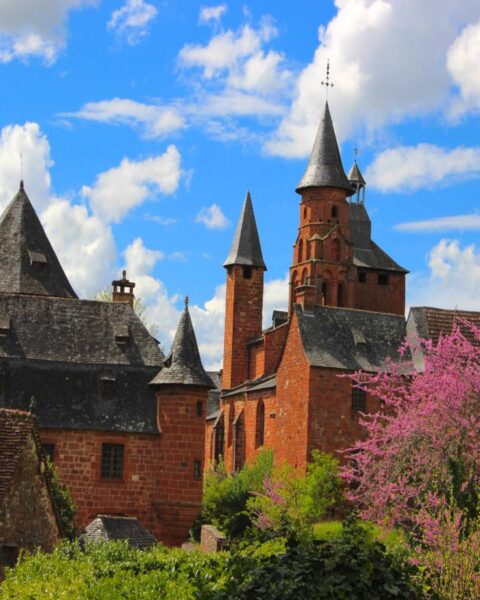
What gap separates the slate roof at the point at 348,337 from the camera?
5675cm

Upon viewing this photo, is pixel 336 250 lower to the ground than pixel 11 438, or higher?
higher

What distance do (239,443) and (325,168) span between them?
851 inches

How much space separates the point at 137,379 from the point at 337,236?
32878 millimetres

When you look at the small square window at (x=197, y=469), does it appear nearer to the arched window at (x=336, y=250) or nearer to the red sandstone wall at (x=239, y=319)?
the red sandstone wall at (x=239, y=319)

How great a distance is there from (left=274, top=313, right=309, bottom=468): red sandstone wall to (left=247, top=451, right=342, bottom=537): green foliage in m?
1.28

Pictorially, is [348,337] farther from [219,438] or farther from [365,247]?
[365,247]

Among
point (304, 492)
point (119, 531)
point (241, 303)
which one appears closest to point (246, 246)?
point (241, 303)

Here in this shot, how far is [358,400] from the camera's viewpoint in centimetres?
5684

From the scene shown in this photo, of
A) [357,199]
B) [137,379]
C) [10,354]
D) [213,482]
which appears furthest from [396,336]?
[357,199]

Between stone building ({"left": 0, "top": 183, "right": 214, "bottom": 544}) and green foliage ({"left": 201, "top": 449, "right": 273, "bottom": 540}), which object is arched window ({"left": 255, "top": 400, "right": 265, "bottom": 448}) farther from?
stone building ({"left": 0, "top": 183, "right": 214, "bottom": 544})

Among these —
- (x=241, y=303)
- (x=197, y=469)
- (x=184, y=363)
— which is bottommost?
(x=197, y=469)

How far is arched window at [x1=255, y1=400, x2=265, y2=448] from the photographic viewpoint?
207 feet

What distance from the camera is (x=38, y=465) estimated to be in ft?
96.6

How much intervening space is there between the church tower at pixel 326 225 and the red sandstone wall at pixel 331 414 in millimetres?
21231
